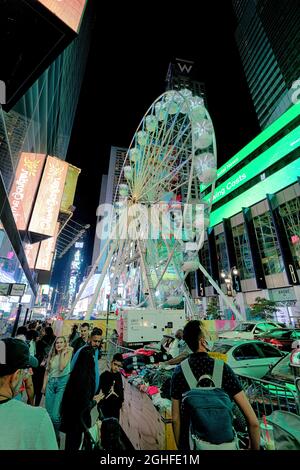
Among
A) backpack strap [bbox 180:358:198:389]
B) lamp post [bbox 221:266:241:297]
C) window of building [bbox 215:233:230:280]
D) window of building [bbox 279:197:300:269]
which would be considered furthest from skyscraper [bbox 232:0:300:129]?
backpack strap [bbox 180:358:198:389]

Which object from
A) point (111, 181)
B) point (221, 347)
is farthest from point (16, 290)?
point (111, 181)

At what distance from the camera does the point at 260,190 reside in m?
34.2

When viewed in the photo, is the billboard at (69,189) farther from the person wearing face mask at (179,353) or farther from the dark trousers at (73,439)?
the dark trousers at (73,439)

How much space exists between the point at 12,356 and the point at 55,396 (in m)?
2.11

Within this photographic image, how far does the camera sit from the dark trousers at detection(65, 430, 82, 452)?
270 centimetres

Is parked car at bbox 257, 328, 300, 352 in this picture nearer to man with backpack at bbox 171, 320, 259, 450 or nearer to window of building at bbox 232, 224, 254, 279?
man with backpack at bbox 171, 320, 259, 450

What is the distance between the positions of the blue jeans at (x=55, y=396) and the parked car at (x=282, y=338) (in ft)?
38.0

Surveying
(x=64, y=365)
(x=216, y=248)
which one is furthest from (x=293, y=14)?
(x=64, y=365)

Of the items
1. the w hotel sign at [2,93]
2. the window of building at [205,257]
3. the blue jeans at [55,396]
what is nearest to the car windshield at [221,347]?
the blue jeans at [55,396]

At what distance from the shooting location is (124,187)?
70.5ft

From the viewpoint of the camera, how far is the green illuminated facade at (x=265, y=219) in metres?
28.5

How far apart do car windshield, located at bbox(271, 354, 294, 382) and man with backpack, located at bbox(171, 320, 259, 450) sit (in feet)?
14.1
